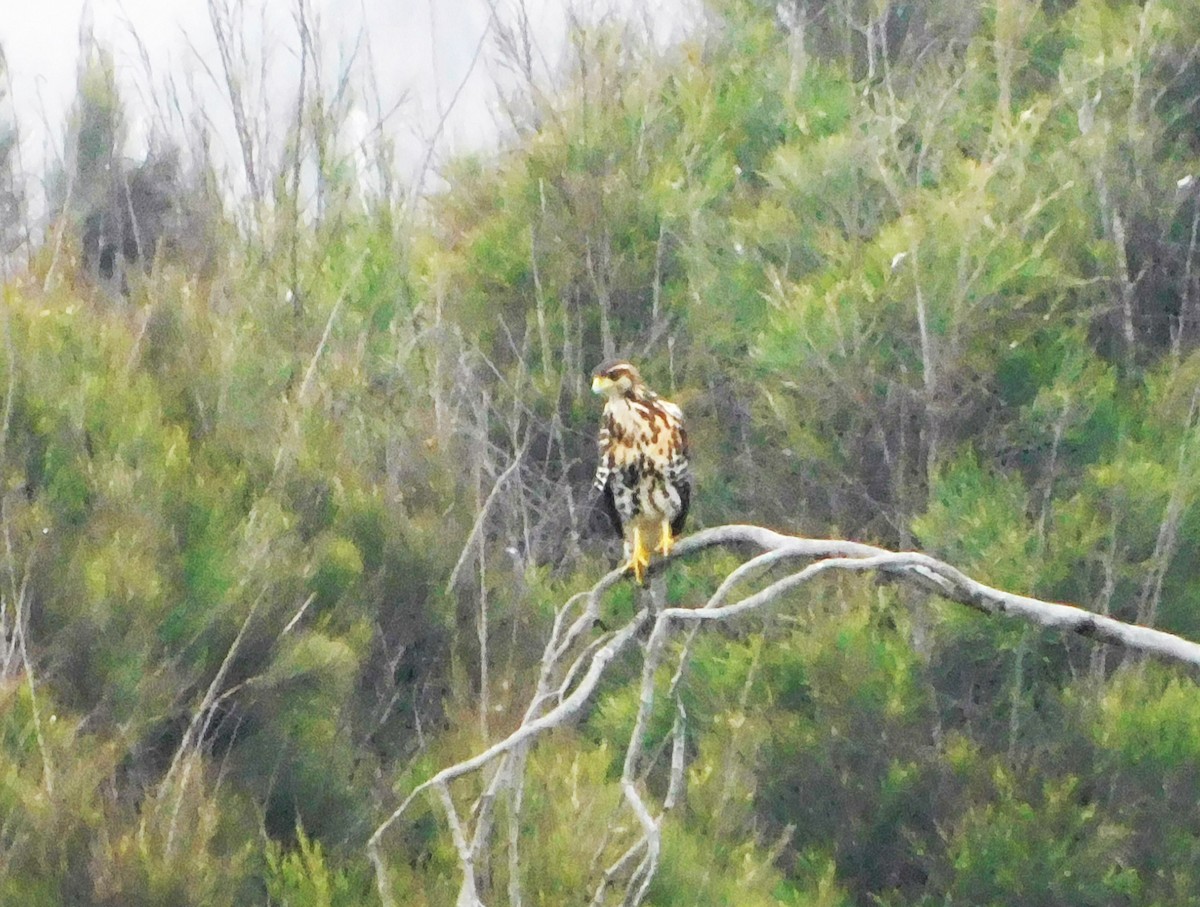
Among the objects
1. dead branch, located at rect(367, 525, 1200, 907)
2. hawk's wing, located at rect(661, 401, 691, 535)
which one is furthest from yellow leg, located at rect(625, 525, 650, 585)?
dead branch, located at rect(367, 525, 1200, 907)

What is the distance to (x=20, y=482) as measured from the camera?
4.12m

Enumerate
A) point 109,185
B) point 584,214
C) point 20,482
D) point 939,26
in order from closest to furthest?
1. point 20,482
2. point 584,214
3. point 109,185
4. point 939,26

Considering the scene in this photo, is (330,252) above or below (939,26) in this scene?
below

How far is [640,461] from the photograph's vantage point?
12.4 ft

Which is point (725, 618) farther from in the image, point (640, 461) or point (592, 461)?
point (592, 461)

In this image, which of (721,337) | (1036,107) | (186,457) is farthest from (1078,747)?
(186,457)

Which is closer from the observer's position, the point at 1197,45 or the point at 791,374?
the point at 791,374

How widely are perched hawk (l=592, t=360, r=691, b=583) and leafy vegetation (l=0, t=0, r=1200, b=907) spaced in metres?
0.39

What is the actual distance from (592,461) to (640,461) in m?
3.62

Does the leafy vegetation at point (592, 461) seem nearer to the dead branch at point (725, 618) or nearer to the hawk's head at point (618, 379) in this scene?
the hawk's head at point (618, 379)

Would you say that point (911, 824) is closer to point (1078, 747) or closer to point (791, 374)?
point (1078, 747)

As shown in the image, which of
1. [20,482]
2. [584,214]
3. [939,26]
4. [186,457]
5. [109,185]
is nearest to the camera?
[20,482]

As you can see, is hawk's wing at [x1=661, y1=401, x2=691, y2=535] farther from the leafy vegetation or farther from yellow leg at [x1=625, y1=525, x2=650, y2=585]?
the leafy vegetation

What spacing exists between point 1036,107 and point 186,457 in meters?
4.54
